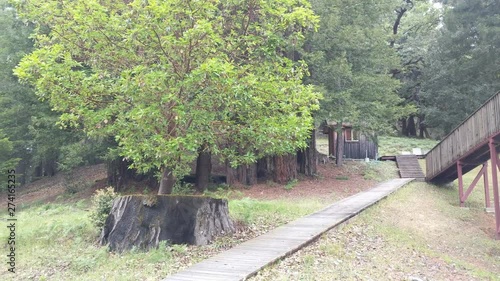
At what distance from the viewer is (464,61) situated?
28.5 meters

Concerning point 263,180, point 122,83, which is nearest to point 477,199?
point 263,180

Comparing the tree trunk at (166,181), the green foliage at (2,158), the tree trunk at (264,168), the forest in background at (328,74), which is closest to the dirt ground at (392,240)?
the tree trunk at (264,168)

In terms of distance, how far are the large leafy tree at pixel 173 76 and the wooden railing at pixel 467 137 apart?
806 cm

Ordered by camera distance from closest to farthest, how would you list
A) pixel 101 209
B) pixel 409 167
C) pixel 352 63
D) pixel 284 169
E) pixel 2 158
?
1. pixel 101 209
2. pixel 284 169
3. pixel 352 63
4. pixel 2 158
5. pixel 409 167

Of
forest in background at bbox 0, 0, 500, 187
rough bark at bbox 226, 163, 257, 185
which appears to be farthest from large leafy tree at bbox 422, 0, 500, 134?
rough bark at bbox 226, 163, 257, 185

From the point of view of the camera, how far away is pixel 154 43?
7043mm

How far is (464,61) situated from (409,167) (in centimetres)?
1085

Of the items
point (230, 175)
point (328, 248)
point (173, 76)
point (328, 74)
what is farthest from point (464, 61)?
point (173, 76)

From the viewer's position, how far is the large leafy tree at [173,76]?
21.6 feet

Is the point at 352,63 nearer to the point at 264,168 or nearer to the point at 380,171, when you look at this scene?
the point at 264,168

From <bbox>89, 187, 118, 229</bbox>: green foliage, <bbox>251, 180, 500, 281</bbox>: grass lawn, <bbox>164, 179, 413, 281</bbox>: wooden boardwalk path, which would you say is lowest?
<bbox>251, 180, 500, 281</bbox>: grass lawn

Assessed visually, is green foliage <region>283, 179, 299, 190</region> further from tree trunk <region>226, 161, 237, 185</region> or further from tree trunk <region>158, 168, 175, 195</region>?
tree trunk <region>158, 168, 175, 195</region>

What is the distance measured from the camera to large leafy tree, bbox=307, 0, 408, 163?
17.0 meters

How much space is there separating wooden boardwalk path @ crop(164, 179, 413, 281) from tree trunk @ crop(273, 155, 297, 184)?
6.85m
